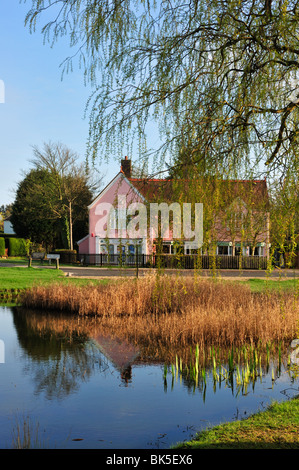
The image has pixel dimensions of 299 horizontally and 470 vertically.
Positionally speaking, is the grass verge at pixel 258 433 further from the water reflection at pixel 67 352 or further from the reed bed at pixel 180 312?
the water reflection at pixel 67 352

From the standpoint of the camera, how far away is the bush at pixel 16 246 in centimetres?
3828

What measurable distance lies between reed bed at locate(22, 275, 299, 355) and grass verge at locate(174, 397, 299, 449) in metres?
1.82

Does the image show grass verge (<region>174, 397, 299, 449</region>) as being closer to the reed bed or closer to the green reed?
the green reed

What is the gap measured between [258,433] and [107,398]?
2.81 m

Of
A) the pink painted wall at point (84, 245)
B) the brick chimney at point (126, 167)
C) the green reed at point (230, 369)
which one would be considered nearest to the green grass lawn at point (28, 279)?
the green reed at point (230, 369)

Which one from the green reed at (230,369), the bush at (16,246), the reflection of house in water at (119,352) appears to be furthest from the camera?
the bush at (16,246)

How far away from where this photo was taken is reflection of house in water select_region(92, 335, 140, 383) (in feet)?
28.6

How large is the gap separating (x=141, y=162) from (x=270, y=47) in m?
1.63

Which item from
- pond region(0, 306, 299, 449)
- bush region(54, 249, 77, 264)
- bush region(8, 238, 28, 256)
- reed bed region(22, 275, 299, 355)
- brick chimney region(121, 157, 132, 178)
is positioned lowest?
pond region(0, 306, 299, 449)

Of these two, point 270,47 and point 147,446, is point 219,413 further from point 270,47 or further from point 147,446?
point 270,47

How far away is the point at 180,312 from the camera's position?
12.4 metres

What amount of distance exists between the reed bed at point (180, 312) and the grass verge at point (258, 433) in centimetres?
182

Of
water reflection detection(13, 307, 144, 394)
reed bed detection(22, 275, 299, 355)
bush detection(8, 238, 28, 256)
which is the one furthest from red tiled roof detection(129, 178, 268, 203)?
bush detection(8, 238, 28, 256)
